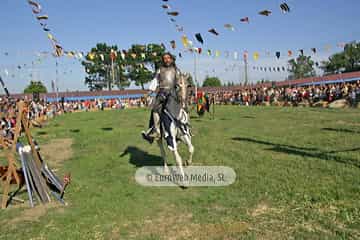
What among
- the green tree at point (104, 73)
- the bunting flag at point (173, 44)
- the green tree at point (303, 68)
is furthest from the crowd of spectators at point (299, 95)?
the green tree at point (303, 68)

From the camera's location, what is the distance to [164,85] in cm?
654

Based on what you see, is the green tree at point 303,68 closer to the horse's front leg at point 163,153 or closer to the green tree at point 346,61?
the green tree at point 346,61

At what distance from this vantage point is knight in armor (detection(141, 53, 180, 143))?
21.2 ft

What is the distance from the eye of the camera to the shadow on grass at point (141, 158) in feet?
27.0

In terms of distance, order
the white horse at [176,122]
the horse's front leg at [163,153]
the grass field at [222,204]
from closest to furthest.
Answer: the grass field at [222,204], the white horse at [176,122], the horse's front leg at [163,153]

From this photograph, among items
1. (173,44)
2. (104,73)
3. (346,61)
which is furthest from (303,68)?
(173,44)

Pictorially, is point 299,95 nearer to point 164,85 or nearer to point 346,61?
point 164,85

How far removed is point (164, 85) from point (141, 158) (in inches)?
122

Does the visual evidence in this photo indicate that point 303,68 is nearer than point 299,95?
No

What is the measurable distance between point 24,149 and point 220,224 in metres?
3.45

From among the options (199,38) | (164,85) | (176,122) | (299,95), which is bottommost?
(299,95)

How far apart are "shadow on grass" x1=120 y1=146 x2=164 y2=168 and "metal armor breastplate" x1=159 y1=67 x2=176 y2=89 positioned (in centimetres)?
237

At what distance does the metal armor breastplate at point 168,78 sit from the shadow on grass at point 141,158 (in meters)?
2.37

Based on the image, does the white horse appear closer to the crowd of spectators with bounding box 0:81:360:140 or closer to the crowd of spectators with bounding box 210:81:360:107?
the crowd of spectators with bounding box 0:81:360:140
